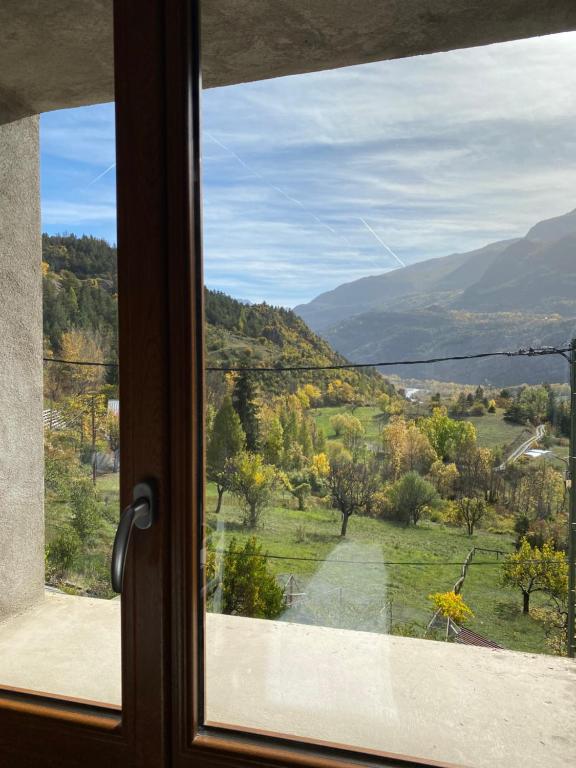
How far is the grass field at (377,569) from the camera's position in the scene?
1144 millimetres

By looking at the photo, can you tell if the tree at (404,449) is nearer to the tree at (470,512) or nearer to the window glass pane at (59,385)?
the tree at (470,512)

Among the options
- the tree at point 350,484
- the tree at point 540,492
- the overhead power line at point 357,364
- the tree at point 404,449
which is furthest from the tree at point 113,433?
the tree at point 540,492

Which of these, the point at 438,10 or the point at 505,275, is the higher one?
the point at 438,10

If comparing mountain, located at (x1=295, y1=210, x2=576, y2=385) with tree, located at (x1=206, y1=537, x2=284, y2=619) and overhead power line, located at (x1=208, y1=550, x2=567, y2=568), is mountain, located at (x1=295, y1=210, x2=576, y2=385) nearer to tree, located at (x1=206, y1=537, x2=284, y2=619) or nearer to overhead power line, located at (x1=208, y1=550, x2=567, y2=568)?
overhead power line, located at (x1=208, y1=550, x2=567, y2=568)

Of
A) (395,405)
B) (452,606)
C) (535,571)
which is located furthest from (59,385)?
(535,571)

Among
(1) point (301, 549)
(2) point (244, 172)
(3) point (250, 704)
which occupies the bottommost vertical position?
(3) point (250, 704)

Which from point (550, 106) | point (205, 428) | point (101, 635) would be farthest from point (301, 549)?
point (550, 106)

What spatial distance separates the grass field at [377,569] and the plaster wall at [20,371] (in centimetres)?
44

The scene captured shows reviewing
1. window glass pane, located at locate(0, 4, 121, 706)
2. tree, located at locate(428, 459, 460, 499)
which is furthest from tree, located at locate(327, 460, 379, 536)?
window glass pane, located at locate(0, 4, 121, 706)

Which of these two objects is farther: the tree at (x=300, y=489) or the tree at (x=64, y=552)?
the tree at (x=64, y=552)

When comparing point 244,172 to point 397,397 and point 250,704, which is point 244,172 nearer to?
point 397,397

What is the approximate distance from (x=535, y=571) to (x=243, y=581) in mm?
563

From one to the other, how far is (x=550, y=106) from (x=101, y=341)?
991 mm

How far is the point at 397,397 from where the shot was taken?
4.04ft
